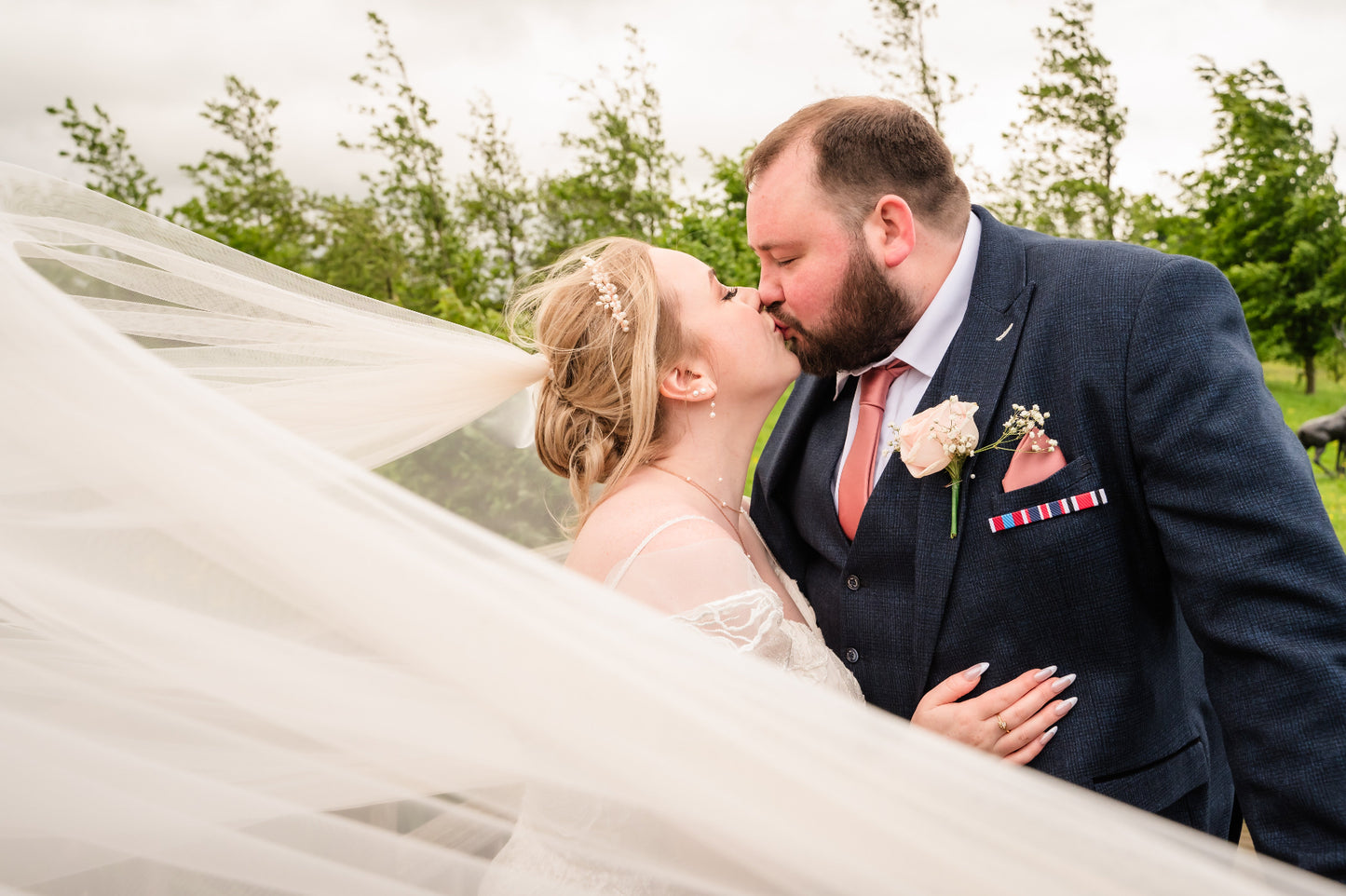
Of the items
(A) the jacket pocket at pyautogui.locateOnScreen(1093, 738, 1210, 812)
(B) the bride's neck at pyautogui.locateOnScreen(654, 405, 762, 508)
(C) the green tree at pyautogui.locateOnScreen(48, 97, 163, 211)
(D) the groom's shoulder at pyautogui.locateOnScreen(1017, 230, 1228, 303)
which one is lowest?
(A) the jacket pocket at pyautogui.locateOnScreen(1093, 738, 1210, 812)

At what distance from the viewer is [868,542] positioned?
2.42m

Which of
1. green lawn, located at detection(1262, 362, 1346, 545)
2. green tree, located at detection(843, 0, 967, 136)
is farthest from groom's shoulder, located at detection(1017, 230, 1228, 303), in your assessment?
green tree, located at detection(843, 0, 967, 136)

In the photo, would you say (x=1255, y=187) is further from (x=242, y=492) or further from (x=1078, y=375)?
(x=242, y=492)

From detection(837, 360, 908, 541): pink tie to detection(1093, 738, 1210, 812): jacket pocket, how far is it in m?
0.89

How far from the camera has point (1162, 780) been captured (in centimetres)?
219

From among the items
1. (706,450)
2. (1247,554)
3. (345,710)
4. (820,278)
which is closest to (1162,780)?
(1247,554)

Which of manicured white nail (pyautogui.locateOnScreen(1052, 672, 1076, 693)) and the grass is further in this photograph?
the grass

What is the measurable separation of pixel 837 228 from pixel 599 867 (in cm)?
191

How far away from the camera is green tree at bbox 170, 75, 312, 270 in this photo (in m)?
8.10

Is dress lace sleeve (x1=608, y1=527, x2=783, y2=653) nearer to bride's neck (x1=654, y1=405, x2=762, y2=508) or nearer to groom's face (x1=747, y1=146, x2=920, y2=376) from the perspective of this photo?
bride's neck (x1=654, y1=405, x2=762, y2=508)

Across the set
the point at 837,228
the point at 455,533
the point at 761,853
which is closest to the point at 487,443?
the point at 837,228

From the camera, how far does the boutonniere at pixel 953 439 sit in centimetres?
219

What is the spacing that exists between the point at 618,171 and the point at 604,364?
5.68 m

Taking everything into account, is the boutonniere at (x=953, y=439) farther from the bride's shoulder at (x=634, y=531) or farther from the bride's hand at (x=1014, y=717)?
the bride's shoulder at (x=634, y=531)
